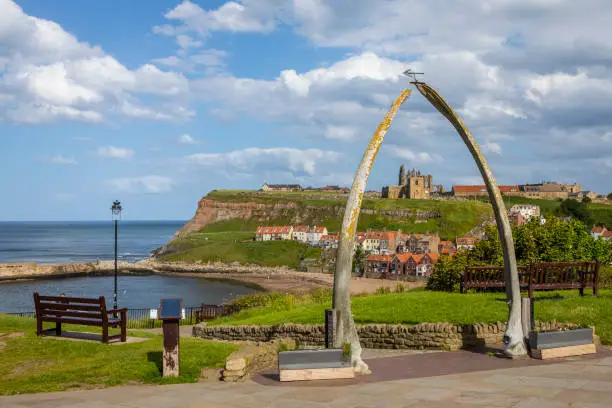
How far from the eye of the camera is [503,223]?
44.7ft

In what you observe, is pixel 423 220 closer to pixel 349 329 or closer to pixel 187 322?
pixel 187 322

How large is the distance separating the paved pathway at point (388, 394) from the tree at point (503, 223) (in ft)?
5.95

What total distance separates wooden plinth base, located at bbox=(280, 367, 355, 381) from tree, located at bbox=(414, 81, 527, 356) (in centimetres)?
431

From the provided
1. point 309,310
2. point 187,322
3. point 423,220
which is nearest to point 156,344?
point 309,310

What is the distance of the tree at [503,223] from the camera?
12.9 metres

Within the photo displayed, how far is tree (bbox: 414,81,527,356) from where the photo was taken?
12898mm

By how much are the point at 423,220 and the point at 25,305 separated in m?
142

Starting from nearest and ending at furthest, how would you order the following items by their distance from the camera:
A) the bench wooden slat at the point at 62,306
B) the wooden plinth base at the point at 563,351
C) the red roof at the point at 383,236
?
the wooden plinth base at the point at 563,351, the bench wooden slat at the point at 62,306, the red roof at the point at 383,236

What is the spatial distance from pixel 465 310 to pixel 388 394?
7.45 metres

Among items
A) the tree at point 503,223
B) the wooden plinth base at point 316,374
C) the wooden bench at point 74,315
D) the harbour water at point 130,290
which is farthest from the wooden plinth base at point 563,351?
the harbour water at point 130,290

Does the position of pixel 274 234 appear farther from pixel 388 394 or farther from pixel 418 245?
pixel 388 394

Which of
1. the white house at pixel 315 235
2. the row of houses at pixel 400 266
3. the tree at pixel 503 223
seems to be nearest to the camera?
the tree at pixel 503 223

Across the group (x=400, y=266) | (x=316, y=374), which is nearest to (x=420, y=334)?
(x=316, y=374)

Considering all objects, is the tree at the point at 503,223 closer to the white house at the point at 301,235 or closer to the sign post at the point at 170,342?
the sign post at the point at 170,342
